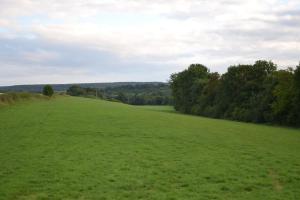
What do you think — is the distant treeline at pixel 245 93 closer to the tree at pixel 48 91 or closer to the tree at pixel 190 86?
the tree at pixel 190 86

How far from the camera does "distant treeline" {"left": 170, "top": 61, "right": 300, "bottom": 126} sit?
214 feet

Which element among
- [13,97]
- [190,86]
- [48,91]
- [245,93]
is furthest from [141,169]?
[190,86]

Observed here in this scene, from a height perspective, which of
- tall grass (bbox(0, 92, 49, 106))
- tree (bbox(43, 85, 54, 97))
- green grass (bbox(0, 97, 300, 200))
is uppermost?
tree (bbox(43, 85, 54, 97))

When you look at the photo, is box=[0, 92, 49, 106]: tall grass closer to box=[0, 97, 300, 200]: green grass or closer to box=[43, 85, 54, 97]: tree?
box=[43, 85, 54, 97]: tree

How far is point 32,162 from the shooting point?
21156 mm

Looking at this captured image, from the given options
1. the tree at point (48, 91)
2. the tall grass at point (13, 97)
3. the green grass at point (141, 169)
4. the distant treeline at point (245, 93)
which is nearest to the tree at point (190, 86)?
the distant treeline at point (245, 93)

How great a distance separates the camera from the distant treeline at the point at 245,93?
65250 millimetres

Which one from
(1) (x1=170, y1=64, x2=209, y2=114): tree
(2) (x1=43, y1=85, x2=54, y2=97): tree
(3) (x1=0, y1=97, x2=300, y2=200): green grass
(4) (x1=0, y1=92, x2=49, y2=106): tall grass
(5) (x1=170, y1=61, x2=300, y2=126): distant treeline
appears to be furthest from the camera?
(2) (x1=43, y1=85, x2=54, y2=97): tree

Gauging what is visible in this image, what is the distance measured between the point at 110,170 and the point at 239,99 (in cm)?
6834

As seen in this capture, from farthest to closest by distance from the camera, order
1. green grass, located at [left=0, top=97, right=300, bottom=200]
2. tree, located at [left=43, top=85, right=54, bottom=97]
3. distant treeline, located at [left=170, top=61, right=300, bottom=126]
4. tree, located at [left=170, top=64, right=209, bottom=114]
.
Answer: tree, located at [left=43, top=85, right=54, bottom=97], tree, located at [left=170, top=64, right=209, bottom=114], distant treeline, located at [left=170, top=61, right=300, bottom=126], green grass, located at [left=0, top=97, right=300, bottom=200]

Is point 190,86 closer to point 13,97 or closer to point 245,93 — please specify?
point 245,93

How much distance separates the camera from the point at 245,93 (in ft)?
272

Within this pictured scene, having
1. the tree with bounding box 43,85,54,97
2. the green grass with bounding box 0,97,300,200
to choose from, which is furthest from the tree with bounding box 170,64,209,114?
the green grass with bounding box 0,97,300,200

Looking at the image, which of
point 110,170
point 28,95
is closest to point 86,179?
point 110,170
